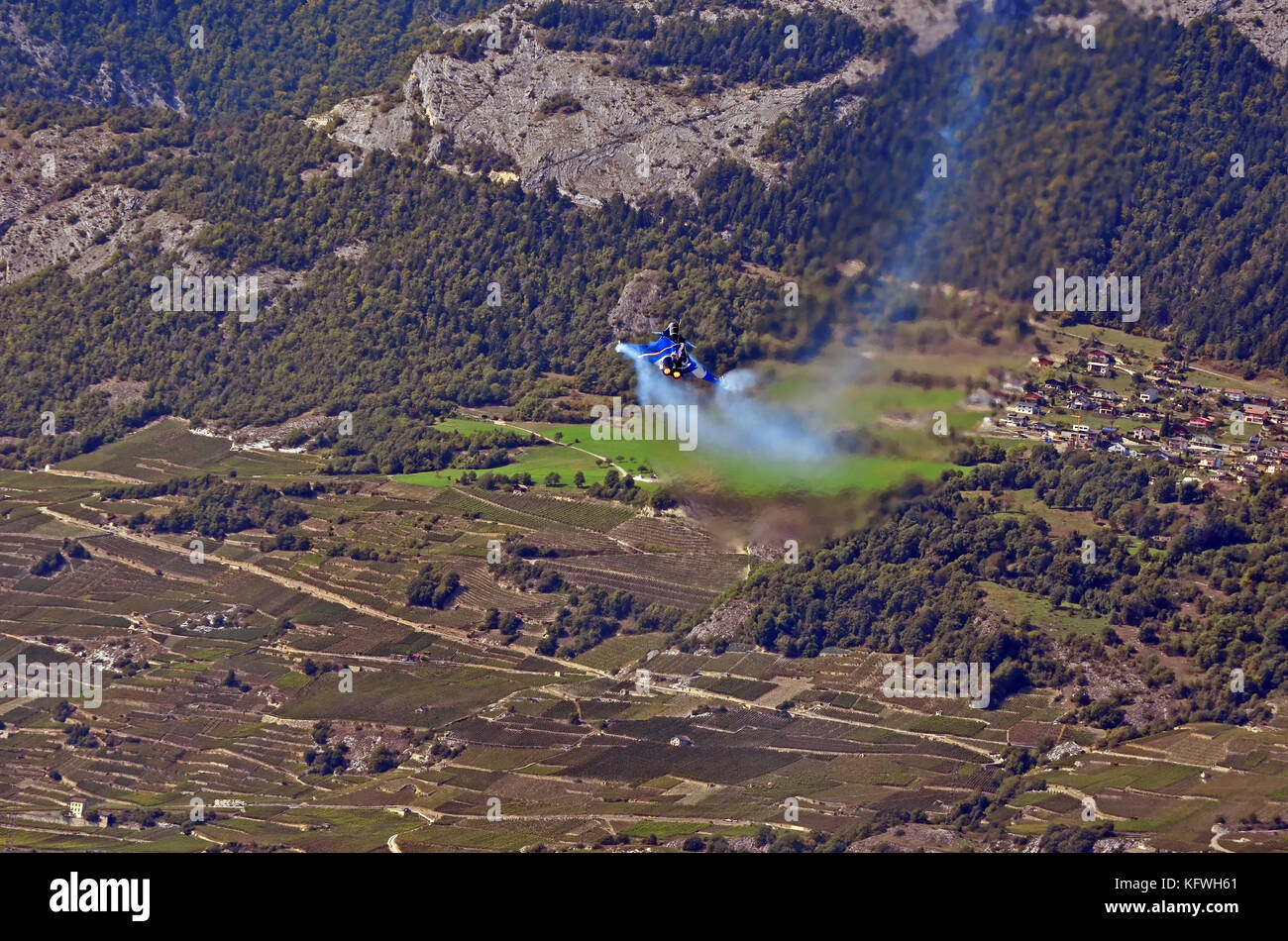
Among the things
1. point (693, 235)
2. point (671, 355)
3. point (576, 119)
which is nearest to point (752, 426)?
point (671, 355)

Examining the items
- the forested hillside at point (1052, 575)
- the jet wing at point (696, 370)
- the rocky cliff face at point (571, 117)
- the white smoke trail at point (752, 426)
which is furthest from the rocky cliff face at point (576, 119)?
the jet wing at point (696, 370)

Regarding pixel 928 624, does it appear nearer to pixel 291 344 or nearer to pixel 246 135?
pixel 291 344

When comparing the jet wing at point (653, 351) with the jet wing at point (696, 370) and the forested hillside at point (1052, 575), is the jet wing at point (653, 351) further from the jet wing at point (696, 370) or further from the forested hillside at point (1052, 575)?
the forested hillside at point (1052, 575)

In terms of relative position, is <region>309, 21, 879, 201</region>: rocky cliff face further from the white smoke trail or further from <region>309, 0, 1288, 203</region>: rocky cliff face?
the white smoke trail

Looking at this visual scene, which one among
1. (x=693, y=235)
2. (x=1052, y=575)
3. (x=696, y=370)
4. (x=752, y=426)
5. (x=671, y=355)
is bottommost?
(x=1052, y=575)

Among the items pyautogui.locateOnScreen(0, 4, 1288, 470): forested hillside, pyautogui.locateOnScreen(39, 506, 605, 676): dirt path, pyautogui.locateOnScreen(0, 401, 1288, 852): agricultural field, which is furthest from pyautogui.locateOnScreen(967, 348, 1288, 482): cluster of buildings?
pyautogui.locateOnScreen(39, 506, 605, 676): dirt path

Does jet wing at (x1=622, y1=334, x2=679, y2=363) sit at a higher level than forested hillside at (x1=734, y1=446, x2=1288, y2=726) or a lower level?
higher

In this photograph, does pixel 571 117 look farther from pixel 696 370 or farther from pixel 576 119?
pixel 696 370

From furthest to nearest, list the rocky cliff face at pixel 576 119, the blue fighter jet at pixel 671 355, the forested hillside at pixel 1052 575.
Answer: the rocky cliff face at pixel 576 119
the forested hillside at pixel 1052 575
the blue fighter jet at pixel 671 355
